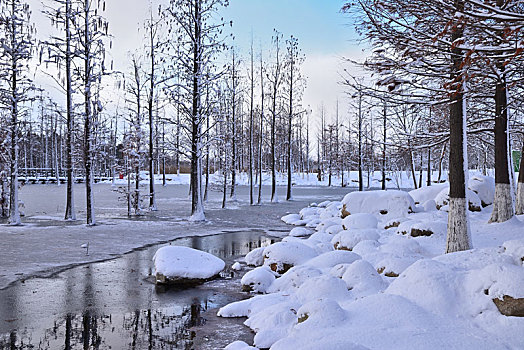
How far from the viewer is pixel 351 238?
1102 centimetres

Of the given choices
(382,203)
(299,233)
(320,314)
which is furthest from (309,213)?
(320,314)

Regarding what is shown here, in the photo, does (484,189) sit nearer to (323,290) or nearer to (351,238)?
(351,238)

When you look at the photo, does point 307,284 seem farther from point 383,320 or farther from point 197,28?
point 197,28

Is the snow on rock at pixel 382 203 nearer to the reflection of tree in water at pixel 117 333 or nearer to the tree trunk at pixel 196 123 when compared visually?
the tree trunk at pixel 196 123

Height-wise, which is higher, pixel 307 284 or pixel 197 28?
pixel 197 28

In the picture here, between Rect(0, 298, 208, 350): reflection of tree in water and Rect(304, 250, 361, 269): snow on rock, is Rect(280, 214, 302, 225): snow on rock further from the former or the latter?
Rect(0, 298, 208, 350): reflection of tree in water

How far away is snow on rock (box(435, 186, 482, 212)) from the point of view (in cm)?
1451

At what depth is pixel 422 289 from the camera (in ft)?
18.3

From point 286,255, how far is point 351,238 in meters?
2.24

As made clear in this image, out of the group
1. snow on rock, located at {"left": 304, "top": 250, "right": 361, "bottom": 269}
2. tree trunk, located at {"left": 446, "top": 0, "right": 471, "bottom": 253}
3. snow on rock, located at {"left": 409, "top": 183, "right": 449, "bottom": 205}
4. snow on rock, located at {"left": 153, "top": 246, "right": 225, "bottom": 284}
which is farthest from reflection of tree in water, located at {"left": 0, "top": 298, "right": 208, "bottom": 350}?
snow on rock, located at {"left": 409, "top": 183, "right": 449, "bottom": 205}

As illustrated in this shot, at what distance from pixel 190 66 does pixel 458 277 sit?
57.5 ft

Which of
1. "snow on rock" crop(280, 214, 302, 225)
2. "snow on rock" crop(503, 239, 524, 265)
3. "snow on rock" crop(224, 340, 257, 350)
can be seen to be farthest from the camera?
"snow on rock" crop(280, 214, 302, 225)

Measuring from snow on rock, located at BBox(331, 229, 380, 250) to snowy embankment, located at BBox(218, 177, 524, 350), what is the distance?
3.36 feet

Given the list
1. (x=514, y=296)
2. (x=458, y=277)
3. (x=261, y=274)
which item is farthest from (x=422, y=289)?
(x=261, y=274)
